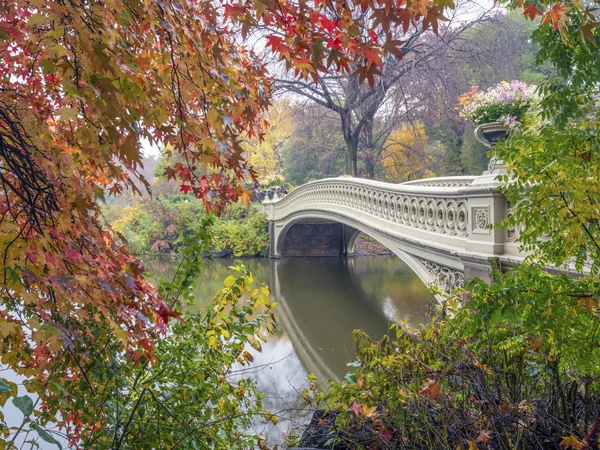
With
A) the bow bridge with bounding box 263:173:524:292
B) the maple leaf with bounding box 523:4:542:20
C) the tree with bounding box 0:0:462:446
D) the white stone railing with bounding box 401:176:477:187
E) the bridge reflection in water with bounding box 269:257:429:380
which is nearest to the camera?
the tree with bounding box 0:0:462:446

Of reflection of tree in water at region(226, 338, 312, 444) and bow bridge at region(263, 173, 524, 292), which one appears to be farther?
bow bridge at region(263, 173, 524, 292)

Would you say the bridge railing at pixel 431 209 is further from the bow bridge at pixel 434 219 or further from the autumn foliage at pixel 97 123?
the autumn foliage at pixel 97 123

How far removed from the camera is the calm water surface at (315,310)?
6.64m

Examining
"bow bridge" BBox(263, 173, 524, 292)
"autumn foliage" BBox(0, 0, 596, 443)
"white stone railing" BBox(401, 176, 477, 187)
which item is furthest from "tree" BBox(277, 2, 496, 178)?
"autumn foliage" BBox(0, 0, 596, 443)

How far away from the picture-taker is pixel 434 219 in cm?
677

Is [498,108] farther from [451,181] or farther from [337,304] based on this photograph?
[337,304]

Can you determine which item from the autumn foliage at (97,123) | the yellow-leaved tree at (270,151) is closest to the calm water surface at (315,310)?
the autumn foliage at (97,123)

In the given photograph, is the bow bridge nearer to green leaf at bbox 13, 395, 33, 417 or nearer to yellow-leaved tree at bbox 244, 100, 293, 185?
green leaf at bbox 13, 395, 33, 417

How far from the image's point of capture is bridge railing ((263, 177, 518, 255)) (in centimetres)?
517

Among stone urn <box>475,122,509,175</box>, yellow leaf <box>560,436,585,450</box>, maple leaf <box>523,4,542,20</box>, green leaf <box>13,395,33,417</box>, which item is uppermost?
maple leaf <box>523,4,542,20</box>

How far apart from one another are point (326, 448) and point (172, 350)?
0.91m

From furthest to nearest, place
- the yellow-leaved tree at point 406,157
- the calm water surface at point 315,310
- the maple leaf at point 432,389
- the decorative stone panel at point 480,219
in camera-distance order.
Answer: the yellow-leaved tree at point 406,157, the calm water surface at point 315,310, the decorative stone panel at point 480,219, the maple leaf at point 432,389

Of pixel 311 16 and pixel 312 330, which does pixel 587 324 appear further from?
pixel 312 330

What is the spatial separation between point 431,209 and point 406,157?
56.8ft
